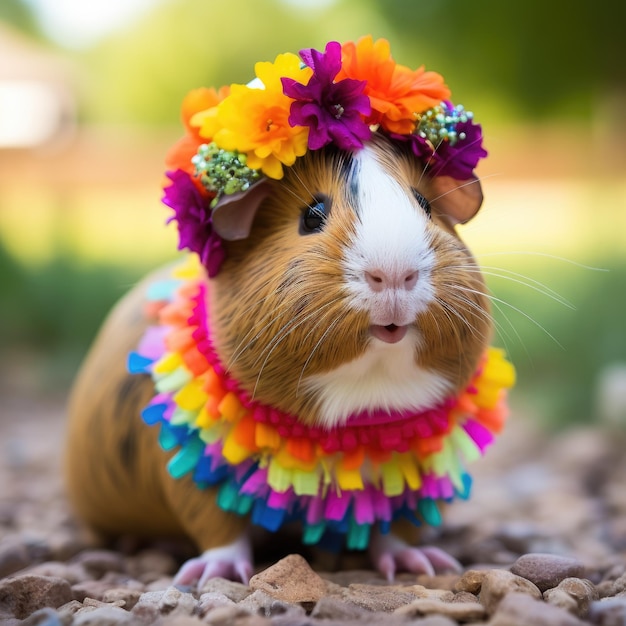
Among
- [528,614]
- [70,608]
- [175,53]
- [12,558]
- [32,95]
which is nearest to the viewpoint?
[528,614]

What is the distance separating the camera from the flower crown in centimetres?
213

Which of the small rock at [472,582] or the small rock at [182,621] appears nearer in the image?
the small rock at [182,621]

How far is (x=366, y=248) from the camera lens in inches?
77.5

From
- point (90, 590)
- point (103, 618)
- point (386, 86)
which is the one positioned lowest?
point (90, 590)

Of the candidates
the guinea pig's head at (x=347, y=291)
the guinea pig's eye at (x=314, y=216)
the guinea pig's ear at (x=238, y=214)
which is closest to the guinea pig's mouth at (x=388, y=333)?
the guinea pig's head at (x=347, y=291)

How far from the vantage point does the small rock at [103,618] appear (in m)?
1.79

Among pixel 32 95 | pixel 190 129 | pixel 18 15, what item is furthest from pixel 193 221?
pixel 18 15

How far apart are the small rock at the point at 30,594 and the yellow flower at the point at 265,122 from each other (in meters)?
1.26

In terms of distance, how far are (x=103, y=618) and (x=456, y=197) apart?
1.51 meters

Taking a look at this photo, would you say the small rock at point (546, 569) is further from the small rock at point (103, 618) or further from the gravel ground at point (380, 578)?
the small rock at point (103, 618)

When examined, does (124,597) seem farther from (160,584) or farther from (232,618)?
(232,618)

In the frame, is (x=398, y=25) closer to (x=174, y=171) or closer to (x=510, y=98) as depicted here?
(x=510, y=98)

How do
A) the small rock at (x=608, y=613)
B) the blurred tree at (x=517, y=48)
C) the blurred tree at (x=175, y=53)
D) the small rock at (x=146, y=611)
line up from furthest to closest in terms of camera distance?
the blurred tree at (x=175, y=53)
the blurred tree at (x=517, y=48)
the small rock at (x=146, y=611)
the small rock at (x=608, y=613)

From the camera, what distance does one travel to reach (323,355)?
2.04m
